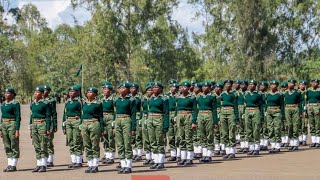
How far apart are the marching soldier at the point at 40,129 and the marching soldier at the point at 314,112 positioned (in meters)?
9.51

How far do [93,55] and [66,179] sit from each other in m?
42.2

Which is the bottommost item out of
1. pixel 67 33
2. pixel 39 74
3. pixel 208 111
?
pixel 208 111

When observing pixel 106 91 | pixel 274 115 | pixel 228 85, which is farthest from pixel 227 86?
pixel 106 91

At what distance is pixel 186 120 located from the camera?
682 inches

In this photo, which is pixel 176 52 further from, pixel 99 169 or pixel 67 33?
pixel 99 169

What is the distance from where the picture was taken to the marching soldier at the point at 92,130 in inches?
611

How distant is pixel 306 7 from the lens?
54.6m

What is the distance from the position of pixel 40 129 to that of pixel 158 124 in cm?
286

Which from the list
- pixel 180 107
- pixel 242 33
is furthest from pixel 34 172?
pixel 242 33

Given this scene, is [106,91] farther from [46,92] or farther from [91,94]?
[46,92]

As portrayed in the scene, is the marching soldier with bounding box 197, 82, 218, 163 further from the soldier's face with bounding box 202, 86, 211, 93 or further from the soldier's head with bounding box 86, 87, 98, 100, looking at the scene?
the soldier's head with bounding box 86, 87, 98, 100

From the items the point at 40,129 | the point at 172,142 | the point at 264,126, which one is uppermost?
the point at 40,129

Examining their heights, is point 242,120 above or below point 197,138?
above

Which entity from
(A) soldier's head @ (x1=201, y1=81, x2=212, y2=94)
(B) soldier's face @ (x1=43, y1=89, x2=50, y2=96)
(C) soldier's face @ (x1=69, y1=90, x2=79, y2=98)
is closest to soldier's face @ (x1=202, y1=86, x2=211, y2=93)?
(A) soldier's head @ (x1=201, y1=81, x2=212, y2=94)
